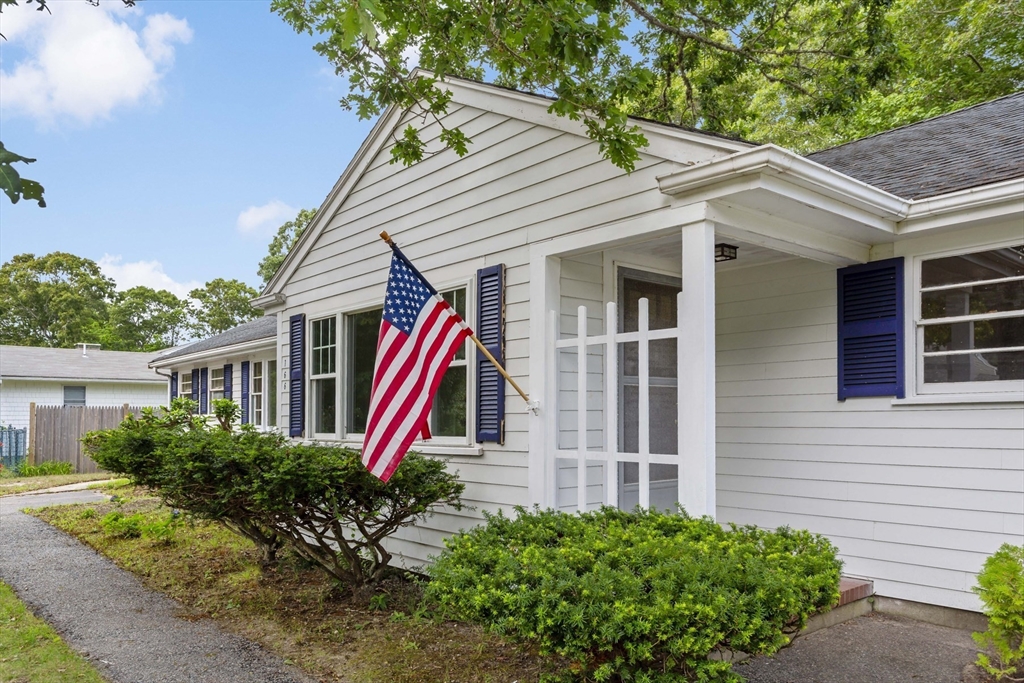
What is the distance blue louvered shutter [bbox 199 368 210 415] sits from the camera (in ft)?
51.6

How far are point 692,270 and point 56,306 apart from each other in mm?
38351

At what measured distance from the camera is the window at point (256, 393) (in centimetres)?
1337

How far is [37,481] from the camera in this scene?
1508cm

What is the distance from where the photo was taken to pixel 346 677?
13.7 feet

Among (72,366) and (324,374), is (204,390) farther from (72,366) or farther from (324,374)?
(324,374)

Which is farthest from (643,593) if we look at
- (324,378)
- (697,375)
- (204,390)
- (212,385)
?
(204,390)

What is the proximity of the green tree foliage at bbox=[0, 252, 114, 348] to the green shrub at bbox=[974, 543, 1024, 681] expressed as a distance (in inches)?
1541

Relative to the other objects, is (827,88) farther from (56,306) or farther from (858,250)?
(56,306)

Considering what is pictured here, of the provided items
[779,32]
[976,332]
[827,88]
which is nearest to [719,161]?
[976,332]

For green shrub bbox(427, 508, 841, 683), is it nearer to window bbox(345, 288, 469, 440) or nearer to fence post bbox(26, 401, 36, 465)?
window bbox(345, 288, 469, 440)

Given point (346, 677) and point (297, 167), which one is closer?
point (346, 677)

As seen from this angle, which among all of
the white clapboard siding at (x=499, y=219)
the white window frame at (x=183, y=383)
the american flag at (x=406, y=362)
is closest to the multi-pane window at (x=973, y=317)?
the white clapboard siding at (x=499, y=219)

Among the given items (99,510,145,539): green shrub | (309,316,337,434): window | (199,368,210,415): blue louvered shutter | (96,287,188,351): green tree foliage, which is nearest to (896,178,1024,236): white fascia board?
(309,316,337,434): window

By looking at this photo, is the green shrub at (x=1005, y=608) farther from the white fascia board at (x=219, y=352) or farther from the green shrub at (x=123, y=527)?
the white fascia board at (x=219, y=352)
